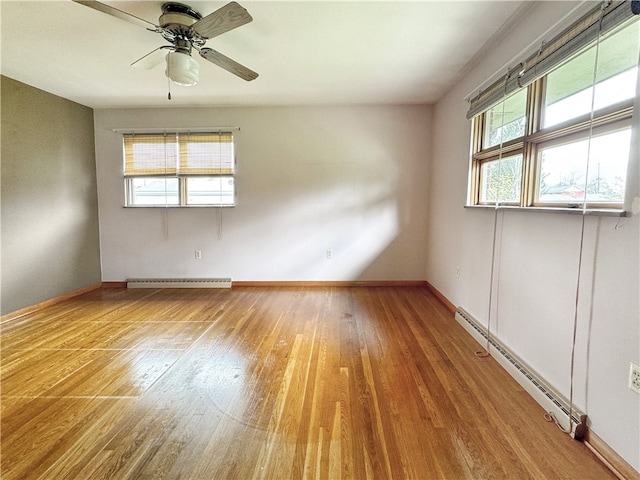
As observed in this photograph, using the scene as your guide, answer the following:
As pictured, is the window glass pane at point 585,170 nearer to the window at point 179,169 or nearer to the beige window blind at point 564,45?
the beige window blind at point 564,45

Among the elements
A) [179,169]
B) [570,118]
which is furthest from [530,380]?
[179,169]

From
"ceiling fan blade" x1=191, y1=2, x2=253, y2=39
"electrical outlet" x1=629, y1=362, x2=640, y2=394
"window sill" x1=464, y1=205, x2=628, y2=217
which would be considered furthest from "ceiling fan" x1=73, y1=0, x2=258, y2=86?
"electrical outlet" x1=629, y1=362, x2=640, y2=394

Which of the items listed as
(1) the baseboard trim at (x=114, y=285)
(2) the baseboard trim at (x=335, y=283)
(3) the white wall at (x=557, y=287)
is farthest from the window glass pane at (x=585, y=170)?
(1) the baseboard trim at (x=114, y=285)

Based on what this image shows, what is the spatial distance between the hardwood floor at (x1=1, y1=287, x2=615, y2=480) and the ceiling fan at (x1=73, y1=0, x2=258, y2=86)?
2.13 metres

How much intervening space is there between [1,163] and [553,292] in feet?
15.8

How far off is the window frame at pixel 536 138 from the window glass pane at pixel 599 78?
44 millimetres

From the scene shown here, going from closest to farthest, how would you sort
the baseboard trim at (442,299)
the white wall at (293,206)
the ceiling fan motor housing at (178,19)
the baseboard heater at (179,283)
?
the ceiling fan motor housing at (178,19), the baseboard trim at (442,299), the white wall at (293,206), the baseboard heater at (179,283)

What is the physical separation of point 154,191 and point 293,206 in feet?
6.49

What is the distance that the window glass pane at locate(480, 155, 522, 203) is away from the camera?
2098 millimetres

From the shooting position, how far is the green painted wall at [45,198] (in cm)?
288

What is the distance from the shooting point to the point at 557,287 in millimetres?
1602

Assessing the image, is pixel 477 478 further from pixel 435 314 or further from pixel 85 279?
pixel 85 279

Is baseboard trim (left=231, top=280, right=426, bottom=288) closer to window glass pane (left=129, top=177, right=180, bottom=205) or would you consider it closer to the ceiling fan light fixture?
window glass pane (left=129, top=177, right=180, bottom=205)

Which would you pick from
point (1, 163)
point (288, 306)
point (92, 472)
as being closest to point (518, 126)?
point (288, 306)
